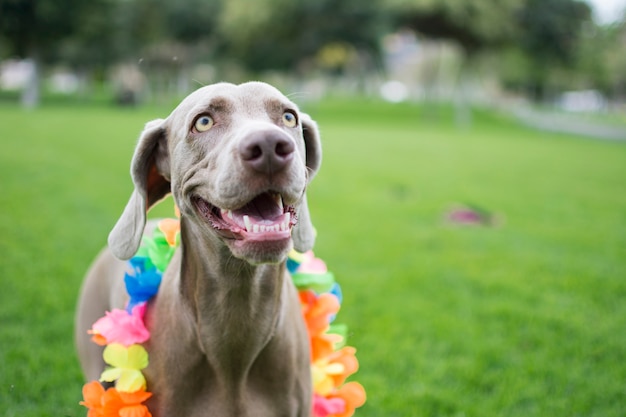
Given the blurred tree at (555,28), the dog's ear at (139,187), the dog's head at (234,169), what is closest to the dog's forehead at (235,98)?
the dog's head at (234,169)

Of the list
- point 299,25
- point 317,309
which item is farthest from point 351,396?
point 299,25

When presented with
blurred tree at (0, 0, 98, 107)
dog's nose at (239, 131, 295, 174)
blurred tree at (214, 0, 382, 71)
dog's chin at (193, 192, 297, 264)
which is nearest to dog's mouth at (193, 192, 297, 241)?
dog's chin at (193, 192, 297, 264)

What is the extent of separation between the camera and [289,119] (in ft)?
7.14

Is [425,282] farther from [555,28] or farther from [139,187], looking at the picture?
[555,28]

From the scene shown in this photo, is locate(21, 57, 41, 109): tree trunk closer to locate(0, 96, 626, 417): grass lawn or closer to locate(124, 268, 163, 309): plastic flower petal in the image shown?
locate(0, 96, 626, 417): grass lawn

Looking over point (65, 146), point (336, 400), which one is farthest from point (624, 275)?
point (65, 146)

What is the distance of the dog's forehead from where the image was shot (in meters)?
2.07

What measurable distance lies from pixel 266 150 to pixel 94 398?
1.44m

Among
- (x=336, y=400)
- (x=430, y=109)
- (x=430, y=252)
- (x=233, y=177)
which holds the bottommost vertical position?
(x=430, y=109)

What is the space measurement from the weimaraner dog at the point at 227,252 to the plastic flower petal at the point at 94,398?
0.98ft

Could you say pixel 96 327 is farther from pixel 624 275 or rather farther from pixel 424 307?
pixel 624 275

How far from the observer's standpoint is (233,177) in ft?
5.94

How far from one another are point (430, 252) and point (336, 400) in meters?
3.40

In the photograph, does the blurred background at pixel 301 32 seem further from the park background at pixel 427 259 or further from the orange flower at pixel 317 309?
the orange flower at pixel 317 309
